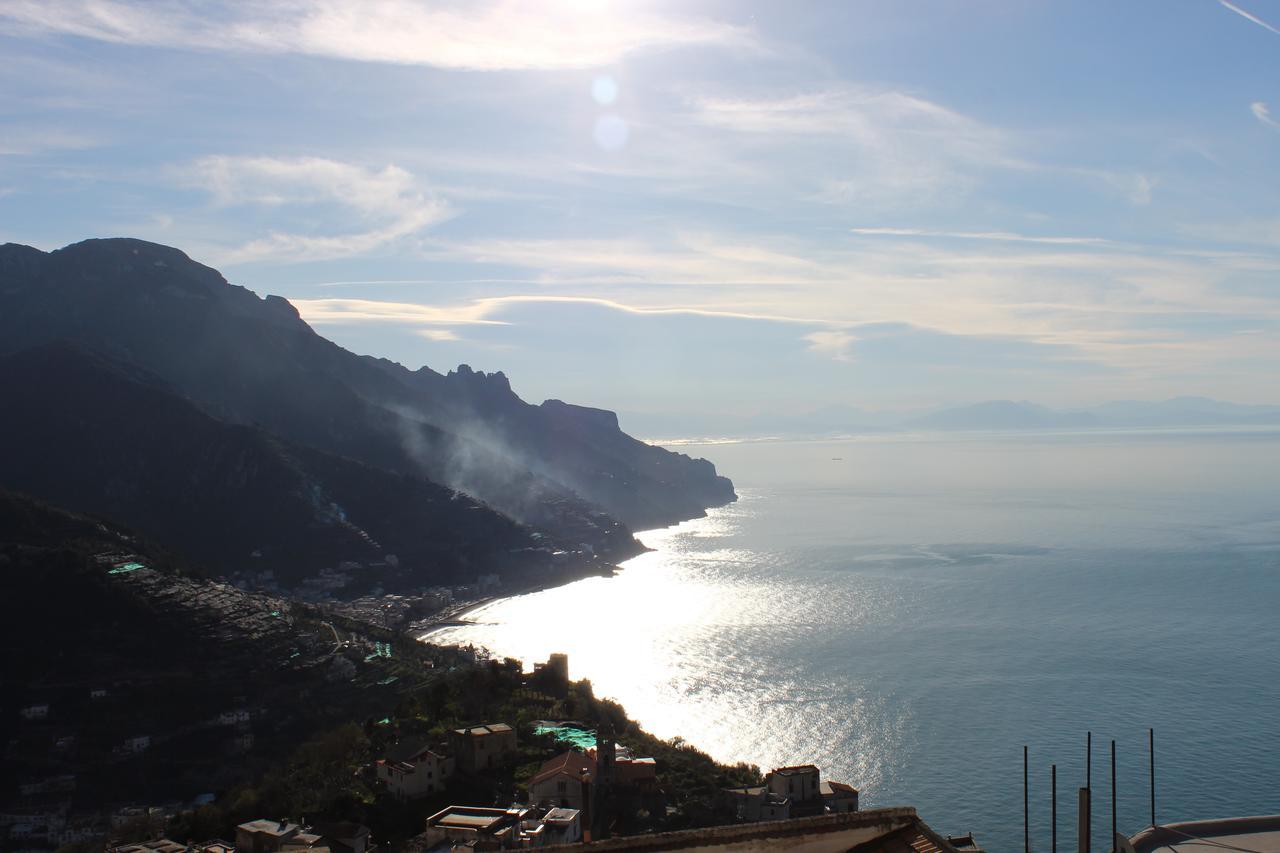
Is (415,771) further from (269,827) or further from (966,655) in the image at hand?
(966,655)

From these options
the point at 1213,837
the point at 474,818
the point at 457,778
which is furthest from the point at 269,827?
the point at 1213,837

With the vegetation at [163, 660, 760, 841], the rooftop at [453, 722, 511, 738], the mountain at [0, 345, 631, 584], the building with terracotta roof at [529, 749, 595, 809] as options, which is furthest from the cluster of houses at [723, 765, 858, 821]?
the mountain at [0, 345, 631, 584]

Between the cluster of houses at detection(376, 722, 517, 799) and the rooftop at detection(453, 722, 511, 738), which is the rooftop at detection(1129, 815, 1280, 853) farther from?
the rooftop at detection(453, 722, 511, 738)

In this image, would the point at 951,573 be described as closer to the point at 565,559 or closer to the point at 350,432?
the point at 565,559

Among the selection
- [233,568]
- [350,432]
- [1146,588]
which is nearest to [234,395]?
[350,432]

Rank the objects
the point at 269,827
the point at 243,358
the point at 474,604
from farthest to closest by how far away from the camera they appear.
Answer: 1. the point at 243,358
2. the point at 474,604
3. the point at 269,827

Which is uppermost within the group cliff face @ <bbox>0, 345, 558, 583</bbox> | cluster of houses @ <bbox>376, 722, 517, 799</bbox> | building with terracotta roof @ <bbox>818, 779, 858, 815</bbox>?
cliff face @ <bbox>0, 345, 558, 583</bbox>

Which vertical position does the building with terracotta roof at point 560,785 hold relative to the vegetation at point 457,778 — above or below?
above

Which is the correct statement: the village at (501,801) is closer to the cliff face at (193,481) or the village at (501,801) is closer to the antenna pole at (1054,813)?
the antenna pole at (1054,813)

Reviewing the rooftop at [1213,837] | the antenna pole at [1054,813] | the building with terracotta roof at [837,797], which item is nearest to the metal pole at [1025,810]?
the antenna pole at [1054,813]
